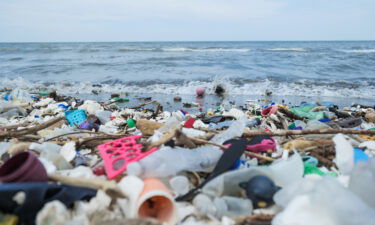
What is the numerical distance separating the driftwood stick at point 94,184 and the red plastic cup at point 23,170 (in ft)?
0.22

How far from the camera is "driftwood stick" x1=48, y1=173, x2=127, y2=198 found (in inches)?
44.9

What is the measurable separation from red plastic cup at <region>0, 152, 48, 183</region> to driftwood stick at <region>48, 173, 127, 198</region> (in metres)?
0.07

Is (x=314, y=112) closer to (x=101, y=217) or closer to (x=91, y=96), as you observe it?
(x=101, y=217)

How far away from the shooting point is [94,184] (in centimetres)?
120

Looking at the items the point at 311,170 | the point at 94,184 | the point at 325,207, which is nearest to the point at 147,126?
the point at 94,184

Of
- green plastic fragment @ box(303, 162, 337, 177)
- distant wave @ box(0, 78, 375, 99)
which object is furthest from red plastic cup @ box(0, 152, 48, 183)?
distant wave @ box(0, 78, 375, 99)

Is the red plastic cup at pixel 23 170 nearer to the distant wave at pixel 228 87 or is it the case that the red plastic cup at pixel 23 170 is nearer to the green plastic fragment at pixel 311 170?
the green plastic fragment at pixel 311 170

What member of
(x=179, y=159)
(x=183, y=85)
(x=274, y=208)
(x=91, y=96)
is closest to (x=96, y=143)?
(x=179, y=159)

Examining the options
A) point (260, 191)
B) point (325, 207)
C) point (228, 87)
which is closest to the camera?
point (325, 207)

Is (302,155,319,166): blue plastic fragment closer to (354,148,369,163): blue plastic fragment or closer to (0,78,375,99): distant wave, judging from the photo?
(354,148,369,163): blue plastic fragment

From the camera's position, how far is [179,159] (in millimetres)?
1463

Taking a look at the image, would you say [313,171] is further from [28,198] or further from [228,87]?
[228,87]

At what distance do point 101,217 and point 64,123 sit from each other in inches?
121

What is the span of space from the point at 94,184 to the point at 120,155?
0.35 metres
